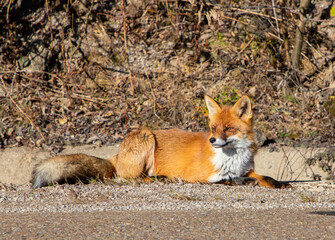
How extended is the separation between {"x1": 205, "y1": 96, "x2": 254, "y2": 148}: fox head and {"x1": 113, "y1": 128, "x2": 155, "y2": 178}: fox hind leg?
3.27 feet

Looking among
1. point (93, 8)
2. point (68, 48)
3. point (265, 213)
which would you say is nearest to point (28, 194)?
point (265, 213)

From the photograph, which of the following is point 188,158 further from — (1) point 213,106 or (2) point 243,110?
(2) point 243,110

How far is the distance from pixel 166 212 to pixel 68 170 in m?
2.14

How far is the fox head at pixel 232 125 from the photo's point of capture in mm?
5094

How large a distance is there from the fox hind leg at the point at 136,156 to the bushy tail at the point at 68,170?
279 mm

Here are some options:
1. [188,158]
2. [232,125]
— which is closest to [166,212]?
[232,125]

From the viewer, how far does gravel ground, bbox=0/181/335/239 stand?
285 cm

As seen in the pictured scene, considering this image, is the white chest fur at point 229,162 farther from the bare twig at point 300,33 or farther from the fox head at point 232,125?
the bare twig at point 300,33

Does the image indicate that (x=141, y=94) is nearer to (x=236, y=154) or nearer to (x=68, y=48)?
(x=68, y=48)

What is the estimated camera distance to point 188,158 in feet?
18.5

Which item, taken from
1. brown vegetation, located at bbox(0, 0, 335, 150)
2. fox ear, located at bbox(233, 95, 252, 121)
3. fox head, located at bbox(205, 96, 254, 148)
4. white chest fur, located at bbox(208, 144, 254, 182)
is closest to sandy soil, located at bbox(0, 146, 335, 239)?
white chest fur, located at bbox(208, 144, 254, 182)

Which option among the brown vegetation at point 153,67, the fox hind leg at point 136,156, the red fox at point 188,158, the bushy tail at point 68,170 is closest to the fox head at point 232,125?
the red fox at point 188,158

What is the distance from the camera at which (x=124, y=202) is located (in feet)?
13.6

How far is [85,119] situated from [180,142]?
10.9 feet
